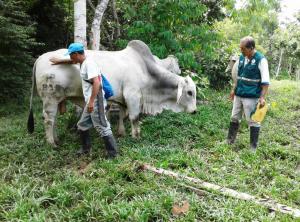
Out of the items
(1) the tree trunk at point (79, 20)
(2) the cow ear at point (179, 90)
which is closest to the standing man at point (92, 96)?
(2) the cow ear at point (179, 90)

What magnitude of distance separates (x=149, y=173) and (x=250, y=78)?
7.74 ft

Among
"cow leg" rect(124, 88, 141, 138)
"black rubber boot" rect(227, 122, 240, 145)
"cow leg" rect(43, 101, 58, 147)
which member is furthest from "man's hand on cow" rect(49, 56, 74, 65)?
"black rubber boot" rect(227, 122, 240, 145)

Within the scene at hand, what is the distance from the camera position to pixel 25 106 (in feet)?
36.1

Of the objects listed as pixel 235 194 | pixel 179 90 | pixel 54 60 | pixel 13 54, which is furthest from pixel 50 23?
pixel 235 194

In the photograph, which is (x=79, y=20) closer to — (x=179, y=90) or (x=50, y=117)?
(x=50, y=117)

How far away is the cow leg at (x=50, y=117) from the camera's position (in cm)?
695

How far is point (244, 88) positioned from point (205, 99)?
17.5 feet

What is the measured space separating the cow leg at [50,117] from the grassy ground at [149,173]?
18cm

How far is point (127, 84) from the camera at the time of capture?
7164 mm

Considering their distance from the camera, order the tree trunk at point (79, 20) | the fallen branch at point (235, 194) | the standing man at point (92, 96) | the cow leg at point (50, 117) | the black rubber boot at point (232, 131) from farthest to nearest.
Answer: the tree trunk at point (79, 20)
the black rubber boot at point (232, 131)
the cow leg at point (50, 117)
the standing man at point (92, 96)
the fallen branch at point (235, 194)

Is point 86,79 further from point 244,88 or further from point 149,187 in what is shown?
point 244,88

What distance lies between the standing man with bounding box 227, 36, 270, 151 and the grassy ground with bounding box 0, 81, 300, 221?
73 centimetres

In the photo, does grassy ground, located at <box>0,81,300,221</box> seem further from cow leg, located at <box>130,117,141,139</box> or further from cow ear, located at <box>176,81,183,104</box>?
cow ear, located at <box>176,81,183,104</box>

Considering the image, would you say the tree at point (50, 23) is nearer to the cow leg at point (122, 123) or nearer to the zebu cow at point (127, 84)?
the cow leg at point (122, 123)
